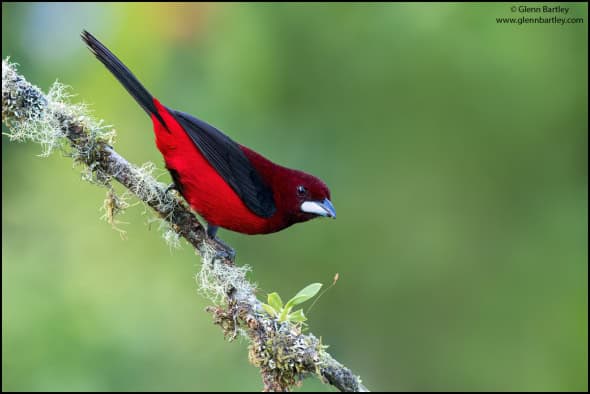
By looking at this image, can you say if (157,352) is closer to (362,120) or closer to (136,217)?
(136,217)

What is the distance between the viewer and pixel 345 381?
8.97 feet

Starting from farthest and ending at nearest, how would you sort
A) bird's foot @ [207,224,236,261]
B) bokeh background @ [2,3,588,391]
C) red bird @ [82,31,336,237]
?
bokeh background @ [2,3,588,391] < red bird @ [82,31,336,237] < bird's foot @ [207,224,236,261]

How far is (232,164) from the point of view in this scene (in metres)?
4.12

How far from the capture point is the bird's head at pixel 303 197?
14.1ft

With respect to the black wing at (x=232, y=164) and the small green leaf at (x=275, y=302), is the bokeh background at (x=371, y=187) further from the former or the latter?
the small green leaf at (x=275, y=302)

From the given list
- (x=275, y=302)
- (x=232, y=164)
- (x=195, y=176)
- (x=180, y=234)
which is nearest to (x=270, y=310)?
(x=275, y=302)

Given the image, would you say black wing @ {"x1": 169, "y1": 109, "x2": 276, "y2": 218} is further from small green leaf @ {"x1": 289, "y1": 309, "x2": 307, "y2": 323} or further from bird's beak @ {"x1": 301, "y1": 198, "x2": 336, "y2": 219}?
small green leaf @ {"x1": 289, "y1": 309, "x2": 307, "y2": 323}

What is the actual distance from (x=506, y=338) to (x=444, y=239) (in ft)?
3.71

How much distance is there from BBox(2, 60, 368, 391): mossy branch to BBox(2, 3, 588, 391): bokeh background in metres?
2.80

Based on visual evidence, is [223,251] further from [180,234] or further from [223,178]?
[223,178]

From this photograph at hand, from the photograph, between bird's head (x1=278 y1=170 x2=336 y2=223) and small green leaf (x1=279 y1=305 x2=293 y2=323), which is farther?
bird's head (x1=278 y1=170 x2=336 y2=223)

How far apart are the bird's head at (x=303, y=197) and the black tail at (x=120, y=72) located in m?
0.92

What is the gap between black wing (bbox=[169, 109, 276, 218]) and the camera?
3.90m

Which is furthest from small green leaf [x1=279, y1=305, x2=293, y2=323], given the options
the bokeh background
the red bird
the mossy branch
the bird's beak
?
the bokeh background
